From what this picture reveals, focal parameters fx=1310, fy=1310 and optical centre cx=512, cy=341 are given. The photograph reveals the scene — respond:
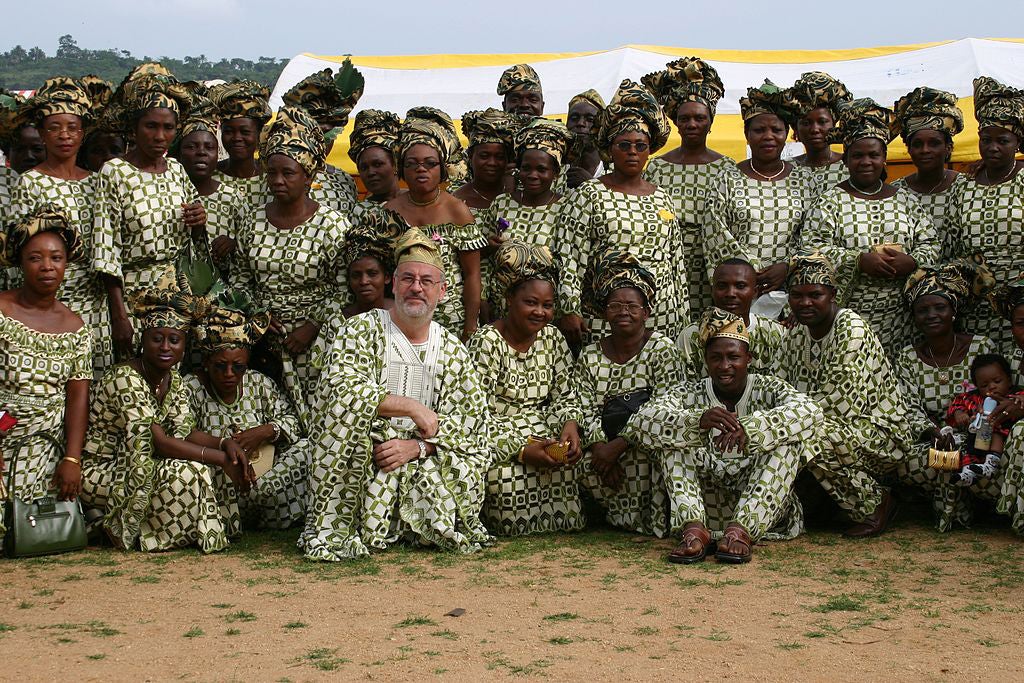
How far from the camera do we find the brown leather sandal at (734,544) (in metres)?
6.40

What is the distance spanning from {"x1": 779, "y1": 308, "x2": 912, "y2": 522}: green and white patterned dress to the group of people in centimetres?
2

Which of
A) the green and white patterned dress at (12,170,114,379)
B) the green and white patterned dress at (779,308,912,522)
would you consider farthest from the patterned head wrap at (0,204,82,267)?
the green and white patterned dress at (779,308,912,522)

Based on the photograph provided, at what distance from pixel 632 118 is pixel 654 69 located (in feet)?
17.5

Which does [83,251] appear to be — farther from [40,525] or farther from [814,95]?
A: [814,95]

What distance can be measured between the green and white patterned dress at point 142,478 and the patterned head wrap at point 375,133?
204 centimetres

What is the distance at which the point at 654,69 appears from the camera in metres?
13.0

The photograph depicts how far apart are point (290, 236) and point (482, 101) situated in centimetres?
540

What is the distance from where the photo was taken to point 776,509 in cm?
672

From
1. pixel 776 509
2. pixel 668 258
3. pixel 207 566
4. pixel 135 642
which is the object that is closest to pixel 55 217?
pixel 207 566

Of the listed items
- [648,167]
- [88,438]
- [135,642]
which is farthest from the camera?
[648,167]

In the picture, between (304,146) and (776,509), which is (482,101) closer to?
(304,146)

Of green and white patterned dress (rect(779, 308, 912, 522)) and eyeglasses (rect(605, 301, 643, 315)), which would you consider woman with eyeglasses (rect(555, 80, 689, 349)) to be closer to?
eyeglasses (rect(605, 301, 643, 315))

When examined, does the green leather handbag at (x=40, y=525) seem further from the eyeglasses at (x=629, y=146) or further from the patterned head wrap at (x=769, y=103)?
the patterned head wrap at (x=769, y=103)

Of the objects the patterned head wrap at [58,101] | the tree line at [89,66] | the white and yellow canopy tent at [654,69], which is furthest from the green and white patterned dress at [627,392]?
the tree line at [89,66]
